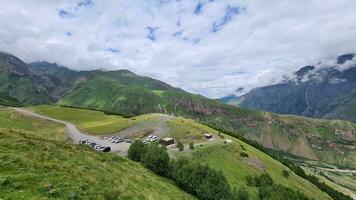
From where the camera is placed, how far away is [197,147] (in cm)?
11094

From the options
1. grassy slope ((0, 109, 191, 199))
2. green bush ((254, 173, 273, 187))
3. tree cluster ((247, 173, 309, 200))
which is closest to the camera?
grassy slope ((0, 109, 191, 199))

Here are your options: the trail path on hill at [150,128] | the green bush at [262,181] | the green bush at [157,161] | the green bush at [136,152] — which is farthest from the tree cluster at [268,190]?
the trail path on hill at [150,128]

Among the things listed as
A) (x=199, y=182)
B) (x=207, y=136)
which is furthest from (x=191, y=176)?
(x=207, y=136)

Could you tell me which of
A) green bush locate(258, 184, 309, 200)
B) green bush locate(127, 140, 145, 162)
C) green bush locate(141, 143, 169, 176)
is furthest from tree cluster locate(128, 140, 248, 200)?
green bush locate(258, 184, 309, 200)

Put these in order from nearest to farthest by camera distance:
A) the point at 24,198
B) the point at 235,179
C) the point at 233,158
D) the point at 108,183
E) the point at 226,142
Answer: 1. the point at 24,198
2. the point at 108,183
3. the point at 235,179
4. the point at 233,158
5. the point at 226,142

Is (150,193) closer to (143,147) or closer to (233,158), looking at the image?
(143,147)

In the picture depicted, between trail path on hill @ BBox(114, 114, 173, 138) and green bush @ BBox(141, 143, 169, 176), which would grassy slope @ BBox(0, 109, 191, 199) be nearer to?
green bush @ BBox(141, 143, 169, 176)

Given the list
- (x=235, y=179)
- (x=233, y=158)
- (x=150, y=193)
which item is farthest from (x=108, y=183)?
(x=233, y=158)

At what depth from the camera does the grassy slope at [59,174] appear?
26328mm

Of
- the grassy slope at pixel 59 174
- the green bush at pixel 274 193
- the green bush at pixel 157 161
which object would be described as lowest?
the green bush at pixel 274 193

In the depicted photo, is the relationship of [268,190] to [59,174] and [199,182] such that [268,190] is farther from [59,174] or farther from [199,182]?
[59,174]

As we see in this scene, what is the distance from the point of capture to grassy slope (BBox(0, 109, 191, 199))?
86.4 feet

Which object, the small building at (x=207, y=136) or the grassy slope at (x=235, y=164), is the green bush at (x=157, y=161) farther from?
the small building at (x=207, y=136)

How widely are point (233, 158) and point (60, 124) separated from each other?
391 feet
